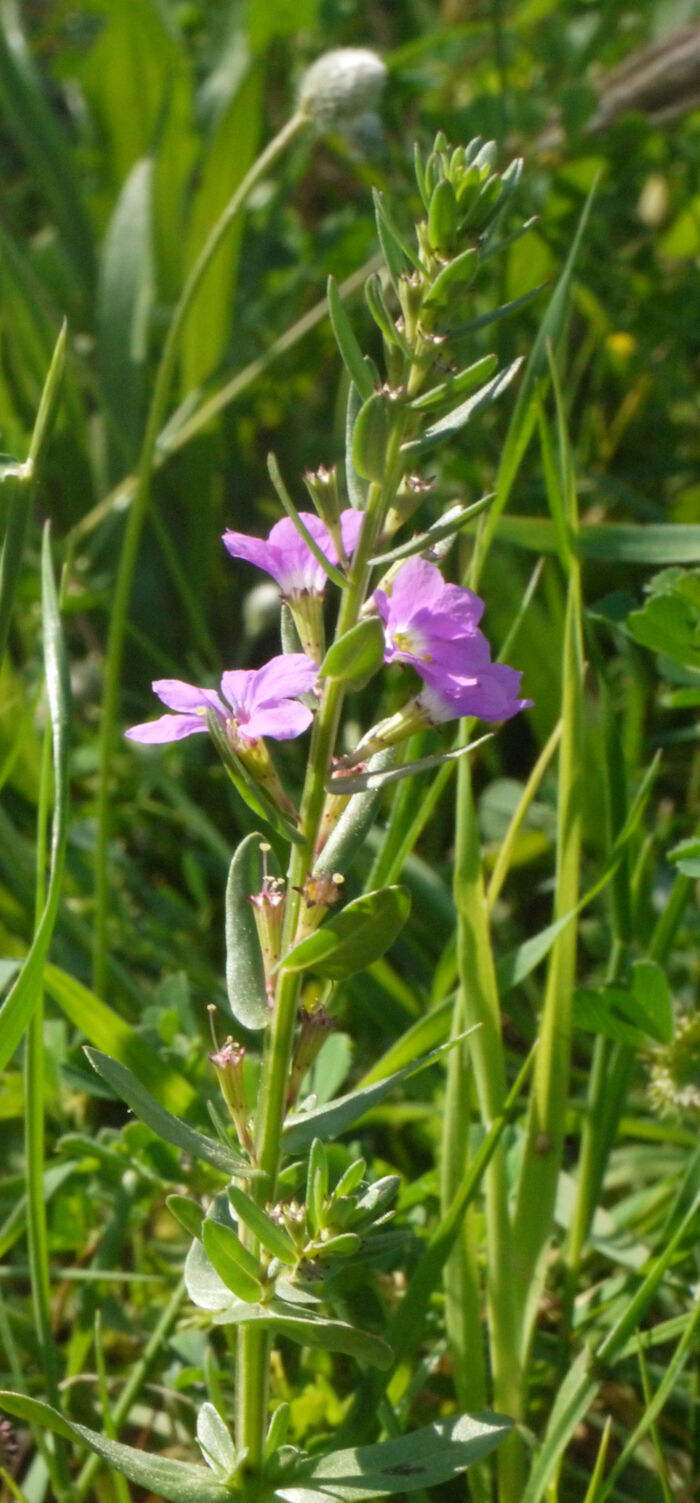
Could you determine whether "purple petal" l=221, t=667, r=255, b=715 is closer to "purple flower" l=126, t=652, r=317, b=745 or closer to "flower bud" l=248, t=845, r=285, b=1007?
"purple flower" l=126, t=652, r=317, b=745

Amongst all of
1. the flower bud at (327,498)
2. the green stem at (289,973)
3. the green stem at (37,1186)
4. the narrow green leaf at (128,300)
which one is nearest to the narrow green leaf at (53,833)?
the green stem at (37,1186)

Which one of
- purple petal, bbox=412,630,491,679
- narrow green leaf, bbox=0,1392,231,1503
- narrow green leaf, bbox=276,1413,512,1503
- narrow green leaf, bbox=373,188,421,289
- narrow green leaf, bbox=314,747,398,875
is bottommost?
narrow green leaf, bbox=276,1413,512,1503

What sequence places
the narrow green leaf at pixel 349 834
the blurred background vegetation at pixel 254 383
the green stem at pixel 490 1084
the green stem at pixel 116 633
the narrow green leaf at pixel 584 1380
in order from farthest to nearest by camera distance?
1. the blurred background vegetation at pixel 254 383
2. the green stem at pixel 116 633
3. the green stem at pixel 490 1084
4. the narrow green leaf at pixel 584 1380
5. the narrow green leaf at pixel 349 834

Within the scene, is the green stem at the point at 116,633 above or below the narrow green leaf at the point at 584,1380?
above

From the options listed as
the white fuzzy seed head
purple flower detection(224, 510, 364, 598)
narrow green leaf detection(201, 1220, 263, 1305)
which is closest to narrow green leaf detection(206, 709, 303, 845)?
purple flower detection(224, 510, 364, 598)

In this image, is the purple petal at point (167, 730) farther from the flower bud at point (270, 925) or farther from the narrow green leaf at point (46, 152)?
the narrow green leaf at point (46, 152)

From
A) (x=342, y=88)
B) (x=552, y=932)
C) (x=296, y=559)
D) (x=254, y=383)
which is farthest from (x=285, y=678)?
(x=254, y=383)
